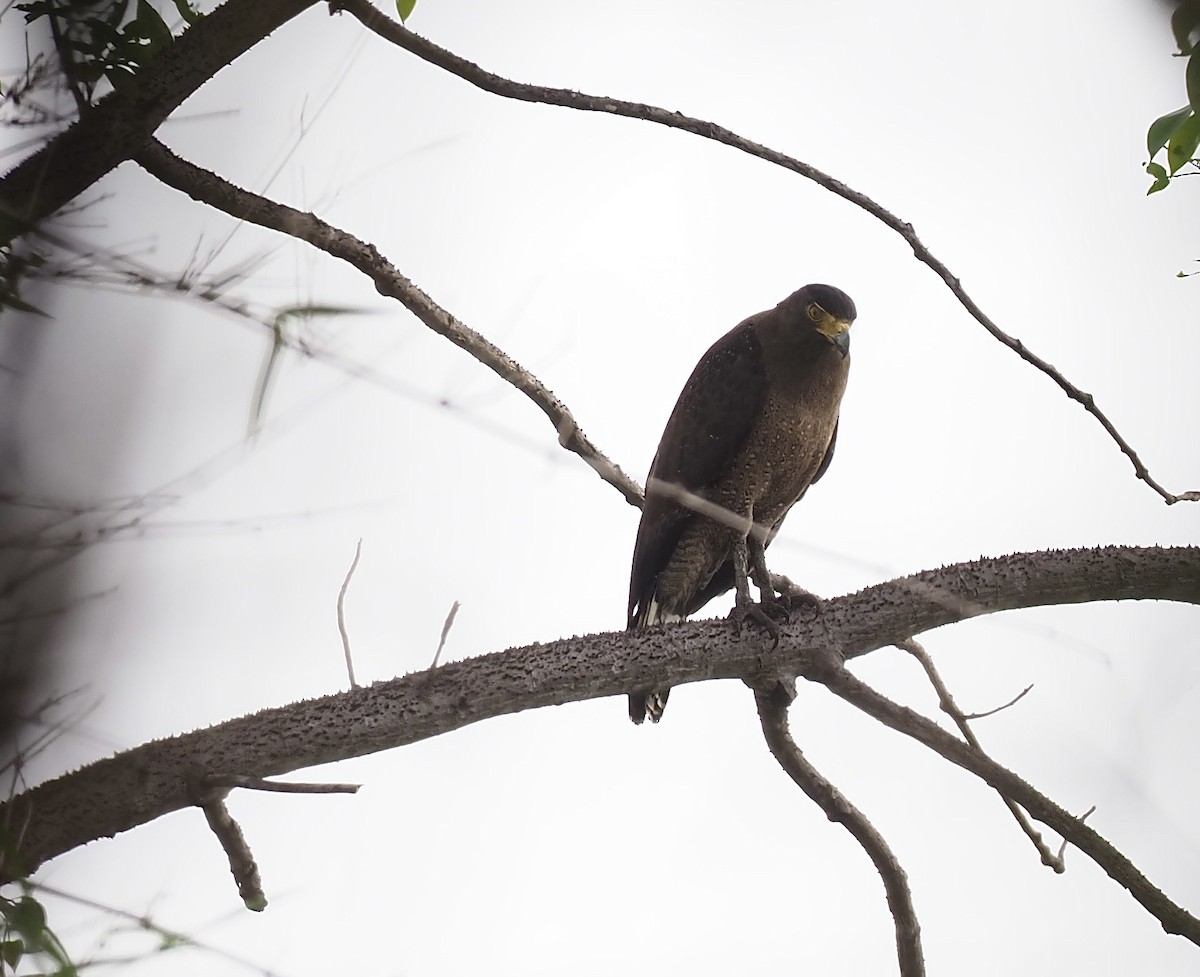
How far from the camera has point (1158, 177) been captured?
142 cm

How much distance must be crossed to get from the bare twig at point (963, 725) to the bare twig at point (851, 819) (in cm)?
24

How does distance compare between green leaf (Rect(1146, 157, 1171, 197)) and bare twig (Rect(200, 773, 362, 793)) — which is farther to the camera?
green leaf (Rect(1146, 157, 1171, 197))

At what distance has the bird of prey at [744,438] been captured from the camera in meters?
2.56

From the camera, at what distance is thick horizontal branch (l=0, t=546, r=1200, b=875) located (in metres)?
1.42

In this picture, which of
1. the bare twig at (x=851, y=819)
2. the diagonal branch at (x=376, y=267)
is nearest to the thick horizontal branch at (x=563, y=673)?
the bare twig at (x=851, y=819)

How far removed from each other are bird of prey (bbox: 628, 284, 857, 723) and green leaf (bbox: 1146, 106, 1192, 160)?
1349 millimetres

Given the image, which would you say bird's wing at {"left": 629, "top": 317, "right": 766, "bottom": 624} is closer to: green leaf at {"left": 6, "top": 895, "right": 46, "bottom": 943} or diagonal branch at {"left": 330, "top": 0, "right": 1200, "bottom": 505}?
diagonal branch at {"left": 330, "top": 0, "right": 1200, "bottom": 505}

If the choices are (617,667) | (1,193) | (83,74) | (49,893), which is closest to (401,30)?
(83,74)

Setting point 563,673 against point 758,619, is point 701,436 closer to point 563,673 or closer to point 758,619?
point 758,619

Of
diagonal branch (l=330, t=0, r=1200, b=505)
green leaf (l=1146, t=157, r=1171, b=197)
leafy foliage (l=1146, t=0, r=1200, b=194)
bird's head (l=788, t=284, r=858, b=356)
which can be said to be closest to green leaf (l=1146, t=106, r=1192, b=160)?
leafy foliage (l=1146, t=0, r=1200, b=194)

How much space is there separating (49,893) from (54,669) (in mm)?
355

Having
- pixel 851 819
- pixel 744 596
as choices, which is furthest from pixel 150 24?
pixel 851 819

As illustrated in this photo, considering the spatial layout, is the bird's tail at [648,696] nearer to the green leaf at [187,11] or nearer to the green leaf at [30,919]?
the green leaf at [187,11]

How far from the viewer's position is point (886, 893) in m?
1.89
